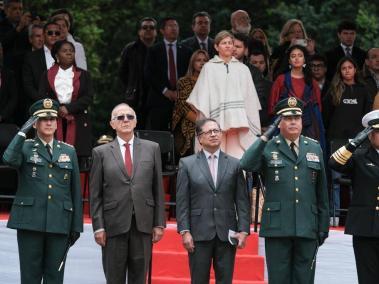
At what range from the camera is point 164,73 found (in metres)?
19.9

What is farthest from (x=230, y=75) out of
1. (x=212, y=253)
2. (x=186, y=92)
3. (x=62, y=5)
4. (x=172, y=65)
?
(x=62, y=5)

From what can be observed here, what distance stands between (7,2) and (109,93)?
1240 centimetres

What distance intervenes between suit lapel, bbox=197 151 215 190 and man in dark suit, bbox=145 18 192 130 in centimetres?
514

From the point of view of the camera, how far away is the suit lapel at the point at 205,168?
1450cm

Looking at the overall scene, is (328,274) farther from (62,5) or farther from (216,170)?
(62,5)

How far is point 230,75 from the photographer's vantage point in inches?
695

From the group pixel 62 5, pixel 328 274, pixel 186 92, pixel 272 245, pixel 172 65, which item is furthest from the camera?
pixel 62 5

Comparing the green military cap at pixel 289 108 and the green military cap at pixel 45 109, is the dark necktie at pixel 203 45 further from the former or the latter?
the green military cap at pixel 289 108

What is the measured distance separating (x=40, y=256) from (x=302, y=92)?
497cm

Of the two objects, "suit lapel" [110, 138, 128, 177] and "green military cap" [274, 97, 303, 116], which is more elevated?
"green military cap" [274, 97, 303, 116]

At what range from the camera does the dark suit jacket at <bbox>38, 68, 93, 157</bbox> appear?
1800 centimetres

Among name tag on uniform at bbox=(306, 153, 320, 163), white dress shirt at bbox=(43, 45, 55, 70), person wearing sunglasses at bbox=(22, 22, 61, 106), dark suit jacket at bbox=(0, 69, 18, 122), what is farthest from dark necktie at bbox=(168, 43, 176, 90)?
name tag on uniform at bbox=(306, 153, 320, 163)

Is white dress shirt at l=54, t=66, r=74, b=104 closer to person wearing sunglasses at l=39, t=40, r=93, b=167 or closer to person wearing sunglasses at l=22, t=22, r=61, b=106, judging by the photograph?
person wearing sunglasses at l=39, t=40, r=93, b=167

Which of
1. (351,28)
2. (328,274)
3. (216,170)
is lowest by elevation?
(328,274)
